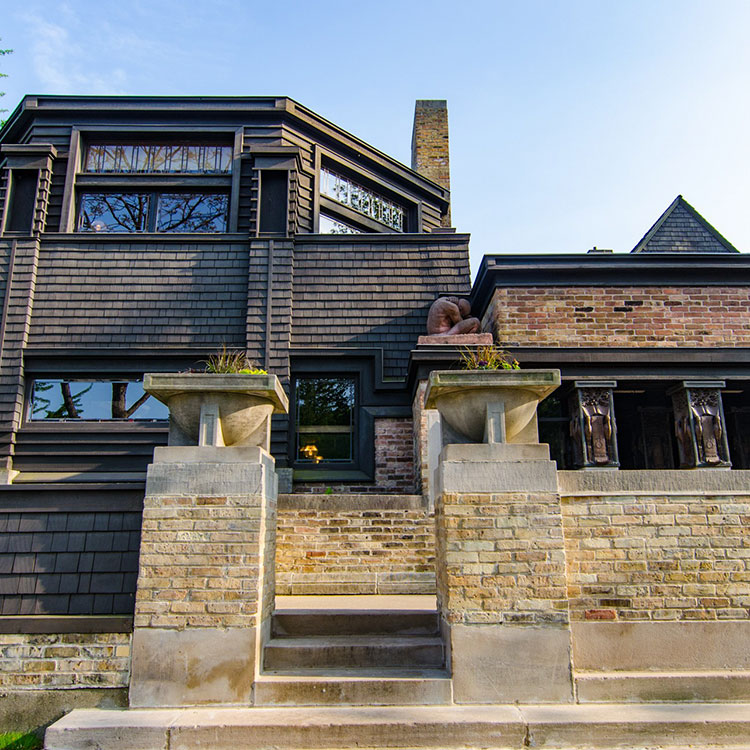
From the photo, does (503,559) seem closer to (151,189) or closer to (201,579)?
(201,579)

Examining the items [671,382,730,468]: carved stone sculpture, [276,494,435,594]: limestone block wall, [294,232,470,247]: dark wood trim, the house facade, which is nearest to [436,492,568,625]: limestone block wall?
the house facade

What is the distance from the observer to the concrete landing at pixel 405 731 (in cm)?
386

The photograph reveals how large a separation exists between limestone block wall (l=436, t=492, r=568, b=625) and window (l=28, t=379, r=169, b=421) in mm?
6729

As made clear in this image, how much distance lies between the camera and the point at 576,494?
15.3 feet

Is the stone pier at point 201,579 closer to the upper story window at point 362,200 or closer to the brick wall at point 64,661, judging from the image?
the brick wall at point 64,661

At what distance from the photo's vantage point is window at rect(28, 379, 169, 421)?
1004 cm

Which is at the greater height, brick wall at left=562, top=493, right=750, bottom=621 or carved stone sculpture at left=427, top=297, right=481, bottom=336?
carved stone sculpture at left=427, top=297, right=481, bottom=336

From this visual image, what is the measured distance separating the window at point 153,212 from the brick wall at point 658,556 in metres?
8.75

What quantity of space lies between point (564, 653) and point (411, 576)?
9.50 feet

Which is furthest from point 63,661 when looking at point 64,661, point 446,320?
point 446,320

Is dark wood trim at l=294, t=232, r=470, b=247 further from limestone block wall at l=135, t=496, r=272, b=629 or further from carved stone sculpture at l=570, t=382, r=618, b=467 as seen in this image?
limestone block wall at l=135, t=496, r=272, b=629

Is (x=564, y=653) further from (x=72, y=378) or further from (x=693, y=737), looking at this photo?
(x=72, y=378)

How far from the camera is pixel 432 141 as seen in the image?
15.9 metres

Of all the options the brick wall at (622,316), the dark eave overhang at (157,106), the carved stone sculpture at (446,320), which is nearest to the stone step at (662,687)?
the brick wall at (622,316)
